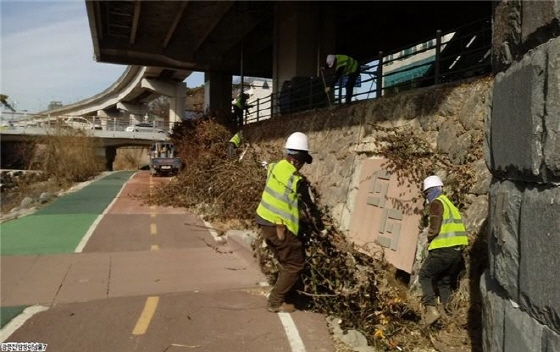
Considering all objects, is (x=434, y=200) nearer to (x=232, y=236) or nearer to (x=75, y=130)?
(x=232, y=236)

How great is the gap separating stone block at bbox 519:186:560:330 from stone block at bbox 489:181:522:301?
67 mm

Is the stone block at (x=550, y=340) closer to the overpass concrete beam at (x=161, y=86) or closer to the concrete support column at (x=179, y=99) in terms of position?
the overpass concrete beam at (x=161, y=86)

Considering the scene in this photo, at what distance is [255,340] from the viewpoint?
16.4 feet

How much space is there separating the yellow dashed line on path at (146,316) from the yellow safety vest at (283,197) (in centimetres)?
170

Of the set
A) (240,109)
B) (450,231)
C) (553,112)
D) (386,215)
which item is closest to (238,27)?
(240,109)

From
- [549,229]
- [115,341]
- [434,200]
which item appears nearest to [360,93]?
[434,200]

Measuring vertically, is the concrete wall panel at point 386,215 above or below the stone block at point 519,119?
below

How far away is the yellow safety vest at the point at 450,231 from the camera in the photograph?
531 cm

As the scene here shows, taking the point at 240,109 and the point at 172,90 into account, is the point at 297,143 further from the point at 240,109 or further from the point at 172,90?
the point at 172,90

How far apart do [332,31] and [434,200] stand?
13263mm

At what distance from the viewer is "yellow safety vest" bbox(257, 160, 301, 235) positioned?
5.43 meters

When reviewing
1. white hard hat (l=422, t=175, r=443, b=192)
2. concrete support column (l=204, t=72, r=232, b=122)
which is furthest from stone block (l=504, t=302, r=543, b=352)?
concrete support column (l=204, t=72, r=232, b=122)

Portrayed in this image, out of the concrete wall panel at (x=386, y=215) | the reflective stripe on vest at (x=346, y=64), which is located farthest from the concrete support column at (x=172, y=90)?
the concrete wall panel at (x=386, y=215)

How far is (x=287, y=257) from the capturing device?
5.55 metres
